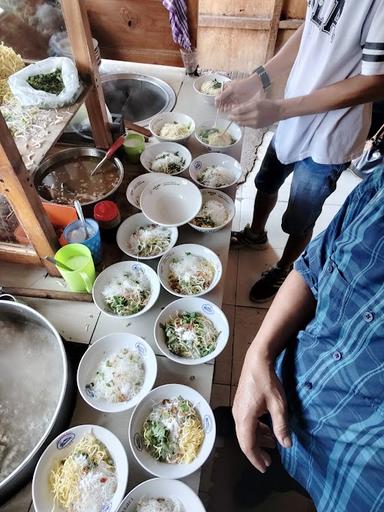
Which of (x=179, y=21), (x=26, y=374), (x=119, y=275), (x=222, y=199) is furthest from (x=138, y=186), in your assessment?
A: (x=179, y=21)

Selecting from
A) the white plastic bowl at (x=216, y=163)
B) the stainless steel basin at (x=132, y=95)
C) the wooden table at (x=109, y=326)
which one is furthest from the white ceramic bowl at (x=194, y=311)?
the stainless steel basin at (x=132, y=95)

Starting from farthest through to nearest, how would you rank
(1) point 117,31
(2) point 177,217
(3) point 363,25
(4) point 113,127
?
(1) point 117,31, (4) point 113,127, (2) point 177,217, (3) point 363,25

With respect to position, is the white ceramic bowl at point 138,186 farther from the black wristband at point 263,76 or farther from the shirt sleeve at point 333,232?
the shirt sleeve at point 333,232

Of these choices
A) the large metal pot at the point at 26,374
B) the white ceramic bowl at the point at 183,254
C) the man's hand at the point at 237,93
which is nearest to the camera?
the large metal pot at the point at 26,374

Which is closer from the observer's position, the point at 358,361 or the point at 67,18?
the point at 358,361

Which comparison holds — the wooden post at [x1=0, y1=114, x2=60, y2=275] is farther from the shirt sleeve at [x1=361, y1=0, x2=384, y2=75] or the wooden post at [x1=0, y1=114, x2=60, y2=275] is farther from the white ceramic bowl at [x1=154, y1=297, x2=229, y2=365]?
the shirt sleeve at [x1=361, y1=0, x2=384, y2=75]

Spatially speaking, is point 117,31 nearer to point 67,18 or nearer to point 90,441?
point 67,18

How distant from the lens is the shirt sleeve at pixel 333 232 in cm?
117

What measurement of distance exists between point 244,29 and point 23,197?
11.8ft

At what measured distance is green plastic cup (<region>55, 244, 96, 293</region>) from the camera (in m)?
1.52

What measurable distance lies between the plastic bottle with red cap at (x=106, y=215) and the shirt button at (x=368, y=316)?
47.4 inches

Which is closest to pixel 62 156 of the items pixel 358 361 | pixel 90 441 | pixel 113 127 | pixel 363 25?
pixel 113 127

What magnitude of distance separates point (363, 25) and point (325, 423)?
5.01ft

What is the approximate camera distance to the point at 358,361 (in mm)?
1050
